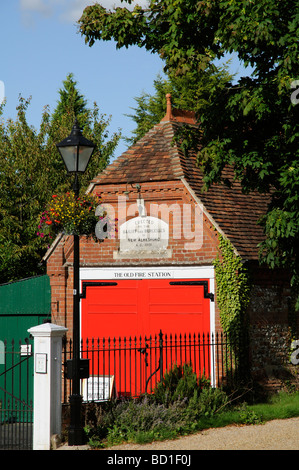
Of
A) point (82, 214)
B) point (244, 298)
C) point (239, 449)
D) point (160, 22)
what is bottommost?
point (239, 449)

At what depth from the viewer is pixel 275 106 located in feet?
42.0

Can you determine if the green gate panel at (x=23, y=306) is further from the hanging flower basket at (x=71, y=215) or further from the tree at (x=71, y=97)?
the tree at (x=71, y=97)

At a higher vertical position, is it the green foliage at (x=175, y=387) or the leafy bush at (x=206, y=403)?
the green foliage at (x=175, y=387)

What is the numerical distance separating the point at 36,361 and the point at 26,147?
52.8 ft

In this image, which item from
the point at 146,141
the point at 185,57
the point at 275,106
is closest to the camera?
the point at 275,106

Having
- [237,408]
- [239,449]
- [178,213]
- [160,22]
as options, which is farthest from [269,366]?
[160,22]

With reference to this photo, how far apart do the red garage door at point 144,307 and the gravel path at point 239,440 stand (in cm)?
421

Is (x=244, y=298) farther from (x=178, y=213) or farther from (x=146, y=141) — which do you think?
(x=146, y=141)

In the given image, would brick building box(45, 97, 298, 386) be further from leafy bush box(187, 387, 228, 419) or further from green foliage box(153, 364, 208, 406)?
leafy bush box(187, 387, 228, 419)

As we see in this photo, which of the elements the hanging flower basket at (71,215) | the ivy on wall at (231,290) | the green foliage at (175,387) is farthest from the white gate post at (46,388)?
the ivy on wall at (231,290)

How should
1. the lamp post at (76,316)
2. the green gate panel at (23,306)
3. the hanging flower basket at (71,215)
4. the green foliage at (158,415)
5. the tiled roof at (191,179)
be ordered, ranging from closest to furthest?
the lamp post at (76,316) → the green foliage at (158,415) → the hanging flower basket at (71,215) → the tiled roof at (191,179) → the green gate panel at (23,306)

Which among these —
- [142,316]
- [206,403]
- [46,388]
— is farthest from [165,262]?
[46,388]

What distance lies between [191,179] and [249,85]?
3.90m

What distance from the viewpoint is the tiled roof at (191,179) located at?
54.0 feet
